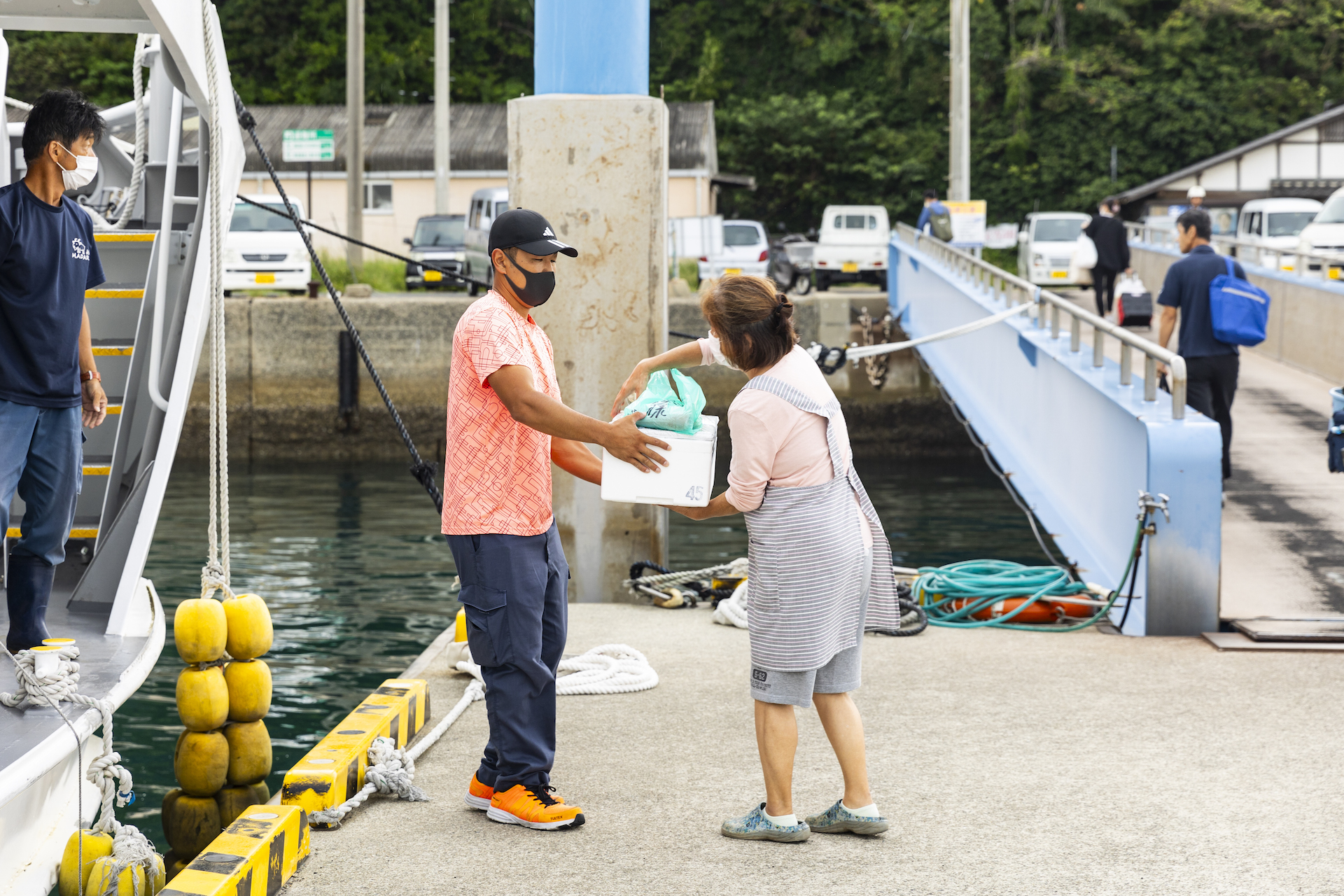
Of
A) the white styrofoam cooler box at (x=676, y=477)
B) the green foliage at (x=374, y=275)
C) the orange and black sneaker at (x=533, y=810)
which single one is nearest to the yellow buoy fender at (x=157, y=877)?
the orange and black sneaker at (x=533, y=810)

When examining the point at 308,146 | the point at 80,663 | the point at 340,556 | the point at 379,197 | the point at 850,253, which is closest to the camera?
the point at 80,663

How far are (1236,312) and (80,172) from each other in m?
6.72

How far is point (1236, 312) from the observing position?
355 inches

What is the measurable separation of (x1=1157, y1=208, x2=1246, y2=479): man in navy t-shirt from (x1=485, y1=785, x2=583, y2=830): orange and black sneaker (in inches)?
229

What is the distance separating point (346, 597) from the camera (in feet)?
42.6

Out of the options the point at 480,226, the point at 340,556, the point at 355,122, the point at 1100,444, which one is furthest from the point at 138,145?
the point at 480,226

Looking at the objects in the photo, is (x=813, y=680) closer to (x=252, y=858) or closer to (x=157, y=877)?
(x=252, y=858)

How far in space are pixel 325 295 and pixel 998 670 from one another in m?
18.4

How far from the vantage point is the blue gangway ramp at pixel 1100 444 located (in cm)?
700

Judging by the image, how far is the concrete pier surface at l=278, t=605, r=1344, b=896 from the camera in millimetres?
4094

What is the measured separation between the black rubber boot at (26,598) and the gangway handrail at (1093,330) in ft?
16.2

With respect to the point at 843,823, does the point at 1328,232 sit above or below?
above

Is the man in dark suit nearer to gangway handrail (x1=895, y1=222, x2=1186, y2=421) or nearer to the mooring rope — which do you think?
gangway handrail (x1=895, y1=222, x2=1186, y2=421)

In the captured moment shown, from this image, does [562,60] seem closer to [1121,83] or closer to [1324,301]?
[1324,301]
